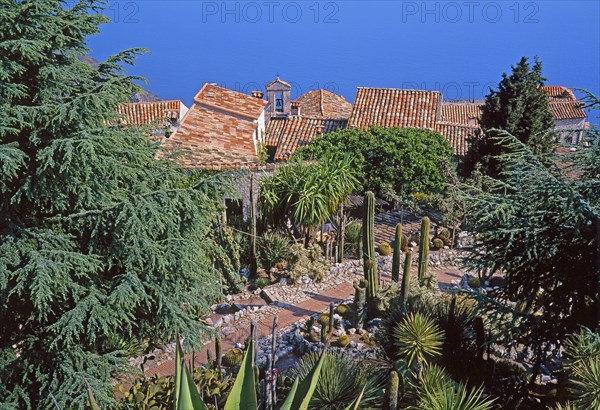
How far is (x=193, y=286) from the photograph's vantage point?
360 inches

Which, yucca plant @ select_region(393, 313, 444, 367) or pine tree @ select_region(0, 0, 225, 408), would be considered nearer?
pine tree @ select_region(0, 0, 225, 408)

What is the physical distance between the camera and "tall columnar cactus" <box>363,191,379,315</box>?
11.8m

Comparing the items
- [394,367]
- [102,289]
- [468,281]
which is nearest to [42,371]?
[102,289]

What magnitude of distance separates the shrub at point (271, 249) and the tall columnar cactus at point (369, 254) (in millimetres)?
2590

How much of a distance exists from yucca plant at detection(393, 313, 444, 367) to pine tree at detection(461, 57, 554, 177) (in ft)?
36.7

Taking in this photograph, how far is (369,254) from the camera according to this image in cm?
1286

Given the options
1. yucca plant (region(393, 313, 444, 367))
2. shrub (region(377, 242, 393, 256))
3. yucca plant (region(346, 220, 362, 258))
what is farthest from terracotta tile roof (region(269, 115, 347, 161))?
yucca plant (region(393, 313, 444, 367))

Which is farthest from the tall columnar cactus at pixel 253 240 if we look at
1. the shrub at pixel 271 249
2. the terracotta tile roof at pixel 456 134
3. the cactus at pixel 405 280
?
the terracotta tile roof at pixel 456 134

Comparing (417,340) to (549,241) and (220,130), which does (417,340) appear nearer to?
(549,241)

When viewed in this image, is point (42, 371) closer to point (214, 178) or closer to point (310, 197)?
point (214, 178)

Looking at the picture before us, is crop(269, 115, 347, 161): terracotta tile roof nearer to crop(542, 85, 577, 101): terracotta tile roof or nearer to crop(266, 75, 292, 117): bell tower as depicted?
crop(266, 75, 292, 117): bell tower

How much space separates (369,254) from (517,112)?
864 cm

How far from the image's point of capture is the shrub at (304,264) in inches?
554

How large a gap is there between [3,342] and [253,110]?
640 inches
